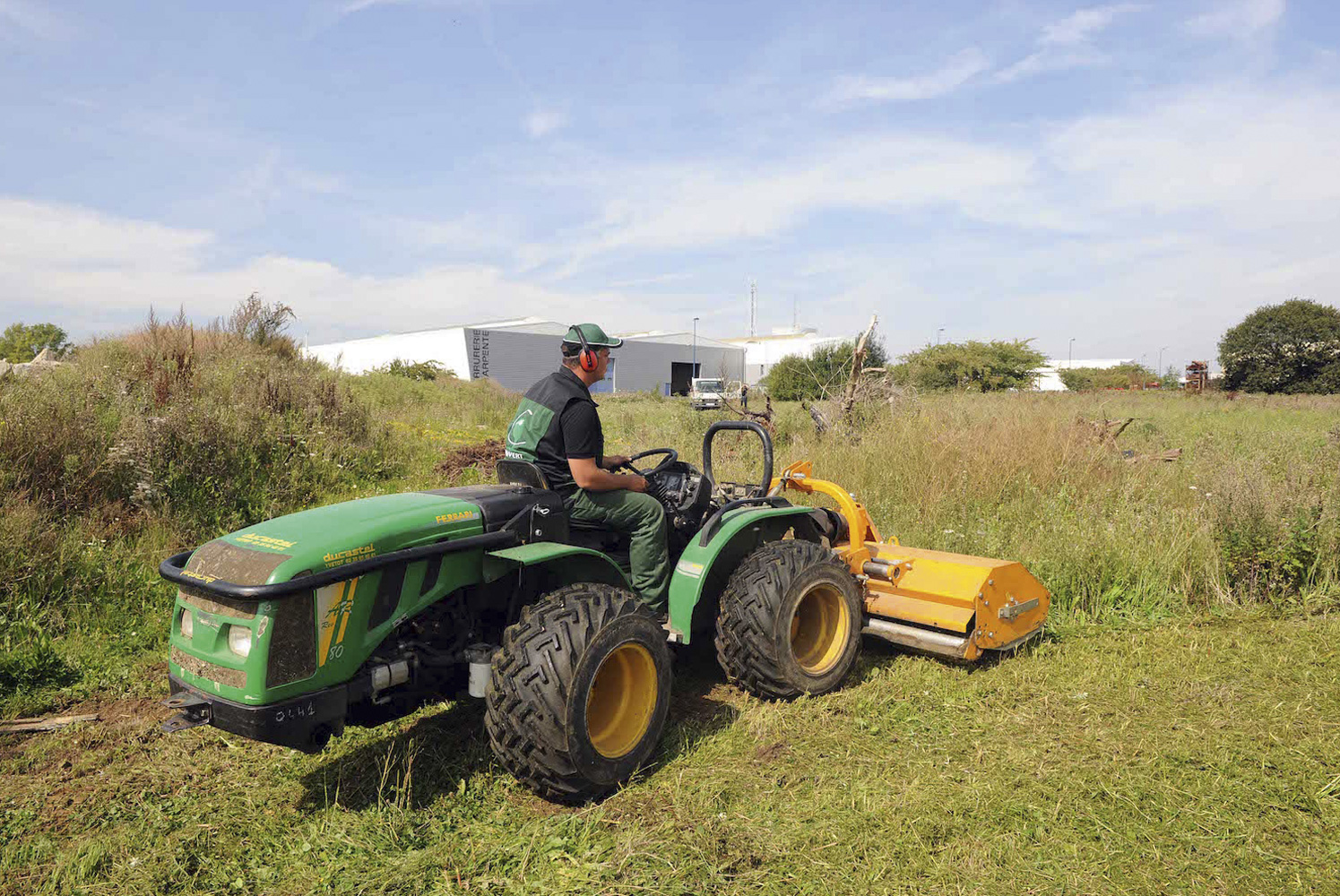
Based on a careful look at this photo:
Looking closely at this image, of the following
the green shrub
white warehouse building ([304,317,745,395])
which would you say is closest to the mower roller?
the green shrub

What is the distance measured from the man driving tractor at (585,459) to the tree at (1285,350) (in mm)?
36093

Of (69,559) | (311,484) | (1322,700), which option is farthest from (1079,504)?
(69,559)

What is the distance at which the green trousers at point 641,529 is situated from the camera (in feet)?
13.1

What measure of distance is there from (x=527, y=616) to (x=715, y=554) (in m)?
1.25

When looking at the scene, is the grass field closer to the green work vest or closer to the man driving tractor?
the man driving tractor

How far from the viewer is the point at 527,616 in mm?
3256

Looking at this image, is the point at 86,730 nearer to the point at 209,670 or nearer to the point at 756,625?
the point at 209,670

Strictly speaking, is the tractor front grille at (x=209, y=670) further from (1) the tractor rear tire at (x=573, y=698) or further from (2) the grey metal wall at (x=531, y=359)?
(2) the grey metal wall at (x=531, y=359)

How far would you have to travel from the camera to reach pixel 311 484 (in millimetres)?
7797

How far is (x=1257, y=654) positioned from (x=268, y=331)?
444 inches

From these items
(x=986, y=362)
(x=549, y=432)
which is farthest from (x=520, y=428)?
(x=986, y=362)

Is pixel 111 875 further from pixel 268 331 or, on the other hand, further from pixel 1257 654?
pixel 268 331

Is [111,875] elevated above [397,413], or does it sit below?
below

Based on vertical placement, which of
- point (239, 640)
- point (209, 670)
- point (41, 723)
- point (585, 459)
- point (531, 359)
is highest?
point (531, 359)
